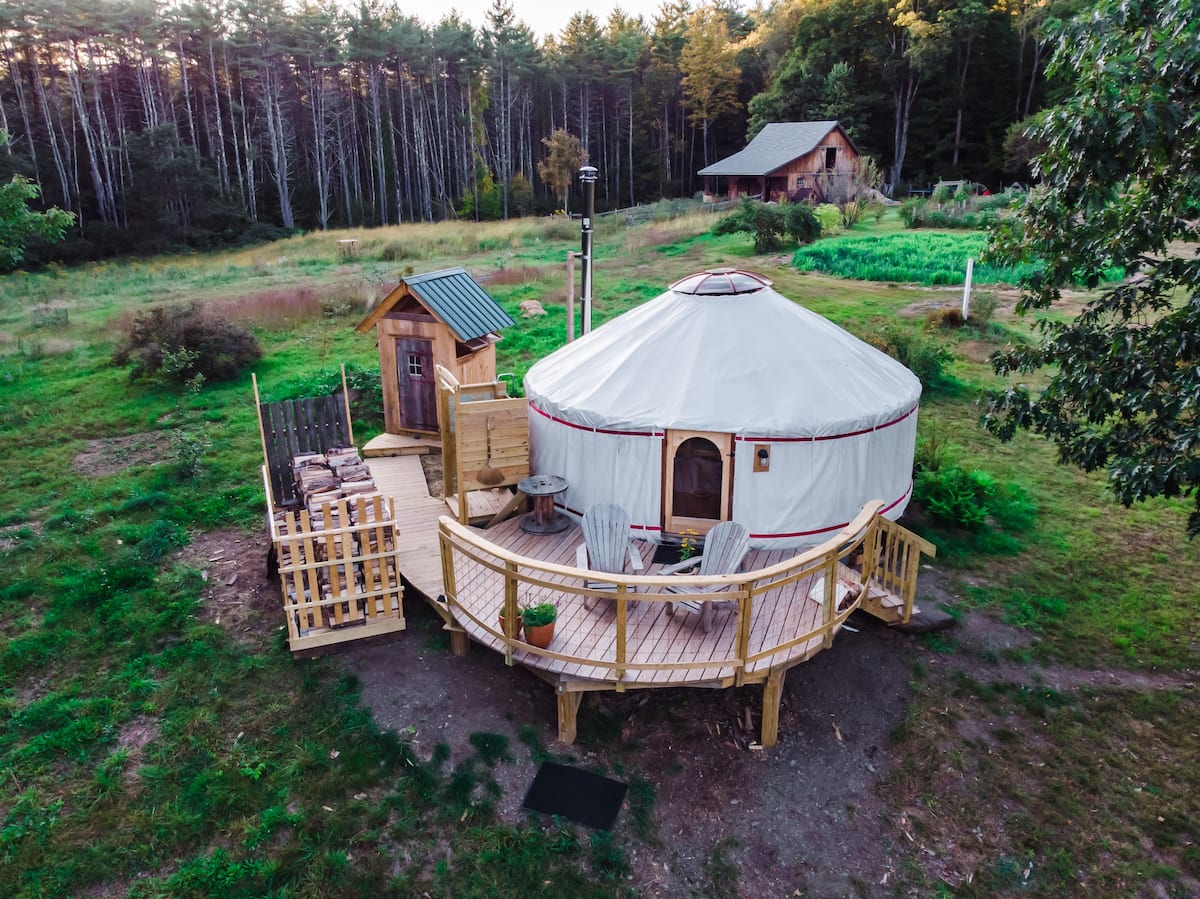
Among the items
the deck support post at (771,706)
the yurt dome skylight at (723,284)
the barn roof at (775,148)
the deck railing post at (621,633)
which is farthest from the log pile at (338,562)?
the barn roof at (775,148)

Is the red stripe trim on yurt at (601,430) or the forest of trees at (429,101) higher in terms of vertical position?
the forest of trees at (429,101)

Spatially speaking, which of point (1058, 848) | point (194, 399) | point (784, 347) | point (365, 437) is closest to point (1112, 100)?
point (784, 347)

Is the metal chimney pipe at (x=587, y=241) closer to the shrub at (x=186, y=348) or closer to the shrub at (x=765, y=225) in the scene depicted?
the shrub at (x=186, y=348)

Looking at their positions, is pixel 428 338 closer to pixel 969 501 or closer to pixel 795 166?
pixel 969 501

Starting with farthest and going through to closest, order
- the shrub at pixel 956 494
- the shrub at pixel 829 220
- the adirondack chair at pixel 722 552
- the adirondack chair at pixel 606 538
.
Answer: the shrub at pixel 829 220, the shrub at pixel 956 494, the adirondack chair at pixel 606 538, the adirondack chair at pixel 722 552

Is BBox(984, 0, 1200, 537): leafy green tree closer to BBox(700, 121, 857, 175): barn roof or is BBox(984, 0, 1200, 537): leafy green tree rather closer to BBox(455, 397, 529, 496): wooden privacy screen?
BBox(455, 397, 529, 496): wooden privacy screen

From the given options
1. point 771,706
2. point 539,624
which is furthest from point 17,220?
point 771,706

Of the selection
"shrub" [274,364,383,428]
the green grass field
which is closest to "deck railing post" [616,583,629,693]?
the green grass field

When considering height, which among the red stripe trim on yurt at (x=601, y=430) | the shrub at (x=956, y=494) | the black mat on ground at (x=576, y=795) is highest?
the red stripe trim on yurt at (x=601, y=430)
